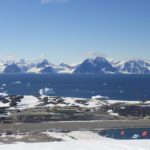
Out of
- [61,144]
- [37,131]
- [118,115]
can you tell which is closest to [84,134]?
[37,131]

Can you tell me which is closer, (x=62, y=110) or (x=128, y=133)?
(x=128, y=133)

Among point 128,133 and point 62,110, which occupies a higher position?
point 62,110

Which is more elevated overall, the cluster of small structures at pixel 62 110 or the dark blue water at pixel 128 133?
the cluster of small structures at pixel 62 110

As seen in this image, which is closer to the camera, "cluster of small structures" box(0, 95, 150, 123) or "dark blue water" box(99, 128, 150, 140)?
Answer: "dark blue water" box(99, 128, 150, 140)

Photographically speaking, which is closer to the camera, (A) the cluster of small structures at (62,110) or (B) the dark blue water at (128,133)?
(B) the dark blue water at (128,133)

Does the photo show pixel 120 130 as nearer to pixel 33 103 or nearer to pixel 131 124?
pixel 131 124
